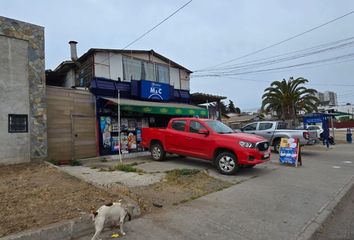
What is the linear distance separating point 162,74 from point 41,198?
13.3m

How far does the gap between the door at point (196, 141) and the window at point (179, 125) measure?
332 mm

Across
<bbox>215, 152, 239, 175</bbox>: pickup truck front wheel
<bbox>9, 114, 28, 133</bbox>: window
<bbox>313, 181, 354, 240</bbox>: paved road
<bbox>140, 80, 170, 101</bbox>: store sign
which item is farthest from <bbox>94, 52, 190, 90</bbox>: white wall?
<bbox>313, 181, 354, 240</bbox>: paved road

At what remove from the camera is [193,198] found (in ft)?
21.8

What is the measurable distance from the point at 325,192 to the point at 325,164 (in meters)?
5.58

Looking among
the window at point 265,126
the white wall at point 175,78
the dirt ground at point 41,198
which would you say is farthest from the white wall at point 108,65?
the window at point 265,126

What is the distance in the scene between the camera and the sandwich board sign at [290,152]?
39.0ft

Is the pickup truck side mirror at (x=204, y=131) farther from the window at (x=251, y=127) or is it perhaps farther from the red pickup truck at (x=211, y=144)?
the window at (x=251, y=127)

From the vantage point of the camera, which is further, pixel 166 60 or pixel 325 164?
pixel 166 60

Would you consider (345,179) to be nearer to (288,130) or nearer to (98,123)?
(288,130)

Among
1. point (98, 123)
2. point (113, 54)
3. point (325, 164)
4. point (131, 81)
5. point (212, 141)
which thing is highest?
point (113, 54)

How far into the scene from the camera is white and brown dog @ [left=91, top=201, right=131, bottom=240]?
424 cm

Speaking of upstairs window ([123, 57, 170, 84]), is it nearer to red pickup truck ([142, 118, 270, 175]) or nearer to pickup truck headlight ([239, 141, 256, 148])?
red pickup truck ([142, 118, 270, 175])

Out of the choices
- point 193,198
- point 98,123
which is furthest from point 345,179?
point 98,123

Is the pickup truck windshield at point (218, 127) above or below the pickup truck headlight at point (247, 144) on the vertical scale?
above
